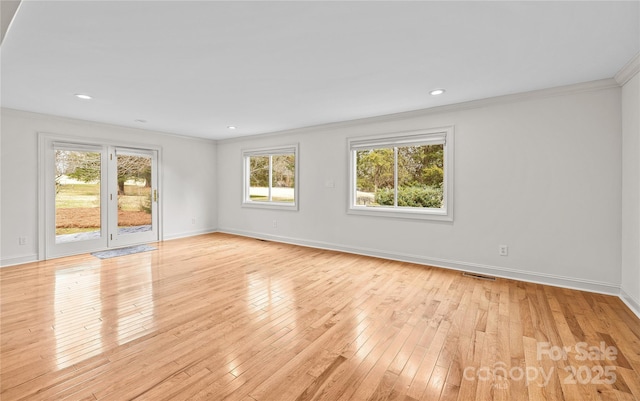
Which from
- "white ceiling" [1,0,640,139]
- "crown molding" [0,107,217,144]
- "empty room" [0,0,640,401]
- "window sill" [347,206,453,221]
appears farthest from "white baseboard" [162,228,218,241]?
"window sill" [347,206,453,221]

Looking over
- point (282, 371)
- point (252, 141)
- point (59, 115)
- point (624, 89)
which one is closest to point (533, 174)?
point (624, 89)

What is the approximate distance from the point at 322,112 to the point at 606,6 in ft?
10.2

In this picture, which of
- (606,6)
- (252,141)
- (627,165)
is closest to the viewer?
(606,6)

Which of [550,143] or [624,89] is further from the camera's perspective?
[550,143]

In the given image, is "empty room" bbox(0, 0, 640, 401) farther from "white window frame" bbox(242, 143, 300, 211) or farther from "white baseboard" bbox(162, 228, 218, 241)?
"white baseboard" bbox(162, 228, 218, 241)

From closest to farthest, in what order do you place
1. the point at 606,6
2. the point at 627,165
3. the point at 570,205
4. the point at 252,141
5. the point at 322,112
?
1. the point at 606,6
2. the point at 627,165
3. the point at 570,205
4. the point at 322,112
5. the point at 252,141

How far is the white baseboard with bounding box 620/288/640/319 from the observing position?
2.60 m

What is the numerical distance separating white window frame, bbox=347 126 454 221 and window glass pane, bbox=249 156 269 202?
2245mm

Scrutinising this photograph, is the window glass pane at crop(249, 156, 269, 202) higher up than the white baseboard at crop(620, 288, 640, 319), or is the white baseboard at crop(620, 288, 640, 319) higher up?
the window glass pane at crop(249, 156, 269, 202)

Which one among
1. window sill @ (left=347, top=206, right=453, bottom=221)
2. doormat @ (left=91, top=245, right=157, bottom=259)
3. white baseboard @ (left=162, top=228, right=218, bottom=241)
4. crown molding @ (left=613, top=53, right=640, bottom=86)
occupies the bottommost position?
doormat @ (left=91, top=245, right=157, bottom=259)

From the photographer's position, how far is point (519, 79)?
9.87ft

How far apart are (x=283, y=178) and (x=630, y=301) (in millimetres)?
5334

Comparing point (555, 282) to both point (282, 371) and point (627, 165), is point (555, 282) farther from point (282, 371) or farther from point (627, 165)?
point (282, 371)

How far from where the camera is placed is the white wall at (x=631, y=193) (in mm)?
2639
